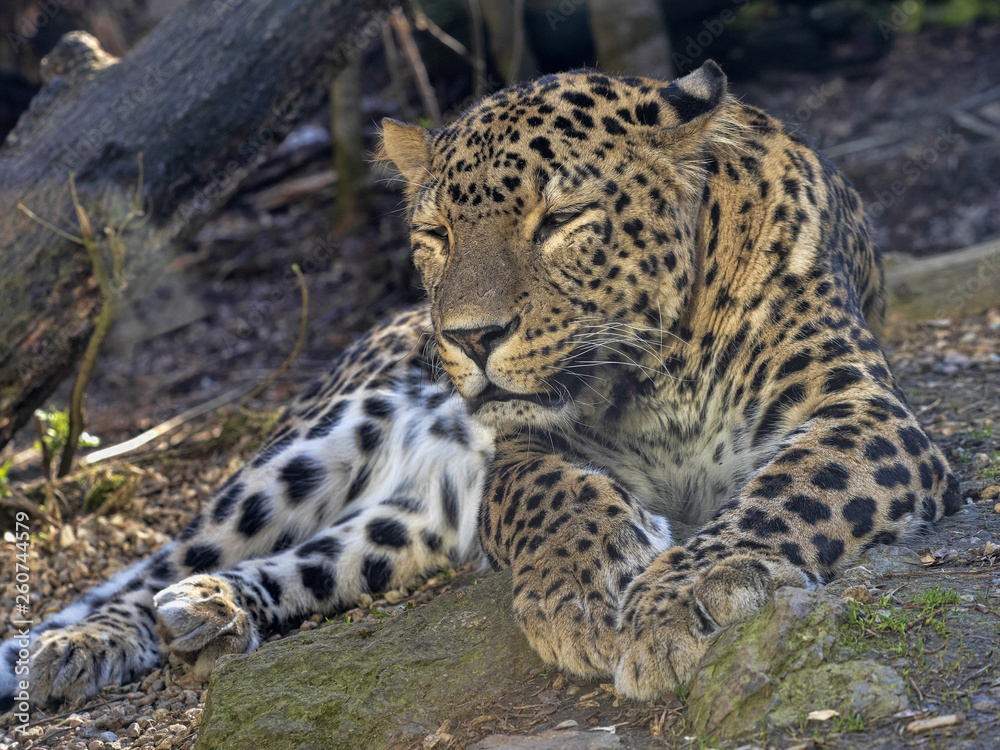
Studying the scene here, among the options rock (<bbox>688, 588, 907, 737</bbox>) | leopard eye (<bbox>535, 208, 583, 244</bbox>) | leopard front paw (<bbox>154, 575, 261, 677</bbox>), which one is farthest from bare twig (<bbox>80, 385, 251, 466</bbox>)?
rock (<bbox>688, 588, 907, 737</bbox>)

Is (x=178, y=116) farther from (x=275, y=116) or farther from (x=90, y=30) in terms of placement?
(x=90, y=30)

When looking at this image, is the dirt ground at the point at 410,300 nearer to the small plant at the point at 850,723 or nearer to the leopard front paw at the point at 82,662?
the small plant at the point at 850,723

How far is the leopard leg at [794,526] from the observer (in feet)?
10.6

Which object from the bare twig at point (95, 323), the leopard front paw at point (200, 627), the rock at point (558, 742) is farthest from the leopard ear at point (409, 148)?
the rock at point (558, 742)

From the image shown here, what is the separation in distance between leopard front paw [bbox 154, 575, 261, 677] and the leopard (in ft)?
0.04

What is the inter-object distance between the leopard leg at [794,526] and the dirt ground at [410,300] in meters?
0.15

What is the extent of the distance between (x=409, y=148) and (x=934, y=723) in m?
3.42

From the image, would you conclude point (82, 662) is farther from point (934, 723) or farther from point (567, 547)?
point (934, 723)

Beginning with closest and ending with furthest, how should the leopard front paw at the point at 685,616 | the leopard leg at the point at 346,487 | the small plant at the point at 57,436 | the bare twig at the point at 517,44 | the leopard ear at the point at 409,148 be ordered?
the leopard front paw at the point at 685,616 → the leopard ear at the point at 409,148 → the leopard leg at the point at 346,487 → the small plant at the point at 57,436 → the bare twig at the point at 517,44

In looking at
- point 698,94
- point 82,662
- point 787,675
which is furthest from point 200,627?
point 698,94

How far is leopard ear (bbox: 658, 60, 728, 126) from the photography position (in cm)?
429

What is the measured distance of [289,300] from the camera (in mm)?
12141

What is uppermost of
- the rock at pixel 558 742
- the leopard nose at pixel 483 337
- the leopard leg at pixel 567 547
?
the leopard nose at pixel 483 337

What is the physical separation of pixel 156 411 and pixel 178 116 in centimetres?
402
